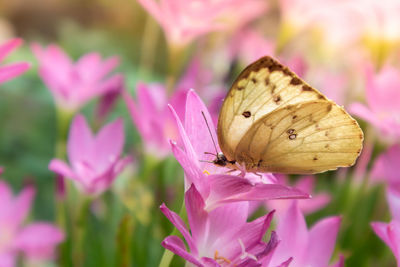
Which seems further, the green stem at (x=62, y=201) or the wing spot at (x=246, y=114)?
the green stem at (x=62, y=201)

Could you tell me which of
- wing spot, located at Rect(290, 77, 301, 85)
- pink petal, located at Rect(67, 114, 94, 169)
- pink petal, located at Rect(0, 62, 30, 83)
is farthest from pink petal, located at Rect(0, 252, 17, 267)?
wing spot, located at Rect(290, 77, 301, 85)

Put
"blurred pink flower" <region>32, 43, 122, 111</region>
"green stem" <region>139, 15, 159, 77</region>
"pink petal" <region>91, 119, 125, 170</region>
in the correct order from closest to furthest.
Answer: "pink petal" <region>91, 119, 125, 170</region>, "blurred pink flower" <region>32, 43, 122, 111</region>, "green stem" <region>139, 15, 159, 77</region>

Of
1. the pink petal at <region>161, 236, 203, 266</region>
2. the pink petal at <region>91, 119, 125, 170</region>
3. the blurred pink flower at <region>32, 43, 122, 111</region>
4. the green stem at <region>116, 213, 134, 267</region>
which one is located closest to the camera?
the pink petal at <region>161, 236, 203, 266</region>

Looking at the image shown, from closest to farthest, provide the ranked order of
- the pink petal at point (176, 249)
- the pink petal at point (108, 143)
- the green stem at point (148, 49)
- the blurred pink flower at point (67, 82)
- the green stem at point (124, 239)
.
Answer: the pink petal at point (176, 249)
the green stem at point (124, 239)
the pink petal at point (108, 143)
the blurred pink flower at point (67, 82)
the green stem at point (148, 49)

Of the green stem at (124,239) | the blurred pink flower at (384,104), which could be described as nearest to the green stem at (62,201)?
the green stem at (124,239)

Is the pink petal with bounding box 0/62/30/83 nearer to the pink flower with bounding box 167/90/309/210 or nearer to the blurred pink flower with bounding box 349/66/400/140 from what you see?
the pink flower with bounding box 167/90/309/210

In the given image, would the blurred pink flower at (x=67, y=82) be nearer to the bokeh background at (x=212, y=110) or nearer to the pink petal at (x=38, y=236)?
the bokeh background at (x=212, y=110)
